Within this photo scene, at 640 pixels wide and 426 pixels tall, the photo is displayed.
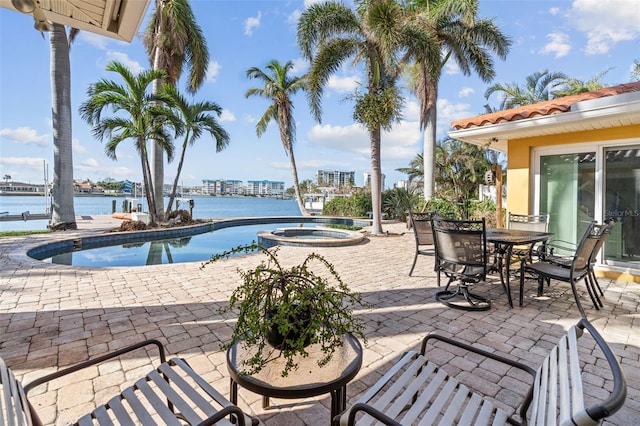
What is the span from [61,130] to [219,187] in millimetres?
55548

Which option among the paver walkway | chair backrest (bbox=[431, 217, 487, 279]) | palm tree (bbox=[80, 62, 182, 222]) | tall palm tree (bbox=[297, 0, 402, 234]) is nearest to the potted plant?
the paver walkway

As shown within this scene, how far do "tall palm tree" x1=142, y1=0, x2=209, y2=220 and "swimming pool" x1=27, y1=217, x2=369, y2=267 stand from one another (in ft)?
7.60

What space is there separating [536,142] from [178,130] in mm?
10581

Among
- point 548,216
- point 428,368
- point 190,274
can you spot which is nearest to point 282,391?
point 428,368

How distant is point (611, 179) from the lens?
5.12m

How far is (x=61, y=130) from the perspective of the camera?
9.72 meters

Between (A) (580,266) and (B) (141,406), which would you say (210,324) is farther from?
(A) (580,266)

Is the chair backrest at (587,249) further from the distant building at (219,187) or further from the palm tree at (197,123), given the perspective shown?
the distant building at (219,187)

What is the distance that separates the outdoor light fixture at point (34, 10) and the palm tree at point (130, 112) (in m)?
7.29

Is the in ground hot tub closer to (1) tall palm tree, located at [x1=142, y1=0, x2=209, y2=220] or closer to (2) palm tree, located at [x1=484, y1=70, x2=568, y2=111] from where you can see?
(1) tall palm tree, located at [x1=142, y1=0, x2=209, y2=220]

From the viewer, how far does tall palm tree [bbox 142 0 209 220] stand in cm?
1137

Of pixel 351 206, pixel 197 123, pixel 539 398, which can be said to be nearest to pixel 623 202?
pixel 539 398

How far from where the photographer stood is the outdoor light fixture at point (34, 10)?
266cm

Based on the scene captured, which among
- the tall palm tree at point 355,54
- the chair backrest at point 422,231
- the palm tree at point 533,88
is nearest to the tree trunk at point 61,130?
the tall palm tree at point 355,54
